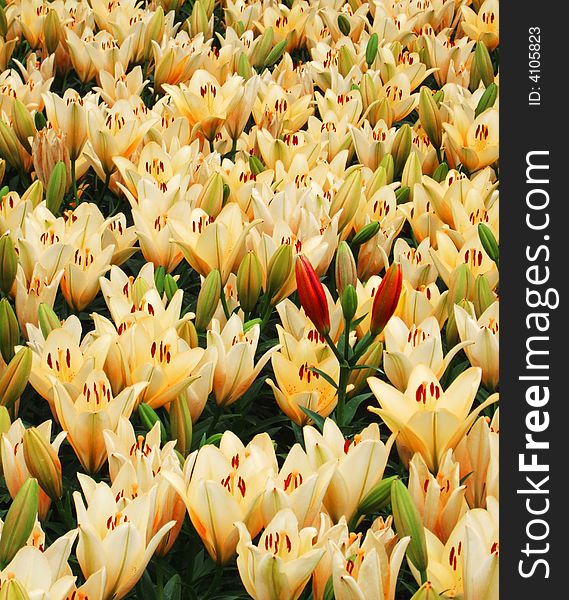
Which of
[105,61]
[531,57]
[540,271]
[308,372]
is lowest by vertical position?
[308,372]

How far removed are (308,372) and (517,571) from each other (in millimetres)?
491

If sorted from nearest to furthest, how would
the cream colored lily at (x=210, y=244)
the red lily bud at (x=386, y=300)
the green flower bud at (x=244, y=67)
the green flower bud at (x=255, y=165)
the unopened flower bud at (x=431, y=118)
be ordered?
the red lily bud at (x=386, y=300), the cream colored lily at (x=210, y=244), the green flower bud at (x=255, y=165), the unopened flower bud at (x=431, y=118), the green flower bud at (x=244, y=67)

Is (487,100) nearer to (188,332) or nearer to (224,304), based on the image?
(224,304)

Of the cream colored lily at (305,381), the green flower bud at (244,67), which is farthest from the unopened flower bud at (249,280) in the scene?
the green flower bud at (244,67)

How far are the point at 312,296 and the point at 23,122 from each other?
1.14 metres

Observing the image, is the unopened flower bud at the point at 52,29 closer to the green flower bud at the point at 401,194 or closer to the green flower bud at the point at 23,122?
the green flower bud at the point at 23,122

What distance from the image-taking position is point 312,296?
1539mm

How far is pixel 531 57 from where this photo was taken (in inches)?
61.6

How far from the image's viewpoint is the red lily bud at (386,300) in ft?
4.98

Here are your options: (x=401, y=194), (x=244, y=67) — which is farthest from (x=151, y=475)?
(x=244, y=67)

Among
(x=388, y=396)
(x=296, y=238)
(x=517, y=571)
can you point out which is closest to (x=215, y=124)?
(x=296, y=238)

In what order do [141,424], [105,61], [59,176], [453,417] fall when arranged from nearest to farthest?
[453,417] → [141,424] → [59,176] → [105,61]

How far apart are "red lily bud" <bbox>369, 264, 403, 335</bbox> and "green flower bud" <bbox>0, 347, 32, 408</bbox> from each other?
517mm

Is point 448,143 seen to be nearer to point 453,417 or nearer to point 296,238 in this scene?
point 296,238
